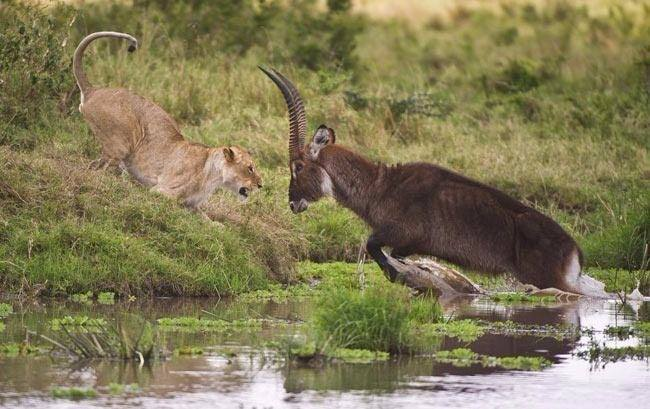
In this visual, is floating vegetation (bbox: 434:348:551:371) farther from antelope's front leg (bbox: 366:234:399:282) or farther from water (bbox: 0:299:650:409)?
antelope's front leg (bbox: 366:234:399:282)

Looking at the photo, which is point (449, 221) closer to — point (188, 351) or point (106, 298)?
point (106, 298)

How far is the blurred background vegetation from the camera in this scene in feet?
37.1

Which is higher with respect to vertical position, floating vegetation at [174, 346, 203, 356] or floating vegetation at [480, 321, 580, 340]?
floating vegetation at [480, 321, 580, 340]

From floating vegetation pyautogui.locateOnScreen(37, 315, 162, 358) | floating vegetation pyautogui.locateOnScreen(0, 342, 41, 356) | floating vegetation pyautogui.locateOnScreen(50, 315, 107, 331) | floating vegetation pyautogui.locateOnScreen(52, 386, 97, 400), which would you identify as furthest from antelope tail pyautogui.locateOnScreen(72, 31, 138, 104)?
floating vegetation pyautogui.locateOnScreen(52, 386, 97, 400)

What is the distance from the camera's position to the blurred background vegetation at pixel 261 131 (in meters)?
11.3

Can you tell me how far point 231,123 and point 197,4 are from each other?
4.55 metres

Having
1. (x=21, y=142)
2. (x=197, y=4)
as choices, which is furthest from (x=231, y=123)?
(x=197, y=4)

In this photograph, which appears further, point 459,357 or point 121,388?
point 459,357

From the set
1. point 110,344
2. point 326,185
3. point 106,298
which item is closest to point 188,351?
point 110,344

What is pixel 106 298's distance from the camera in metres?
10.7

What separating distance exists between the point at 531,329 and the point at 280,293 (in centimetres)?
240

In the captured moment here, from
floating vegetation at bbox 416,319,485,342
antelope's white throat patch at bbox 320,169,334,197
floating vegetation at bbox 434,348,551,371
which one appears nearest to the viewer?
floating vegetation at bbox 434,348,551,371

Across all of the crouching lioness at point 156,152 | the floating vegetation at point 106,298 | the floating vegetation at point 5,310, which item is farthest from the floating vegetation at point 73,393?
the crouching lioness at point 156,152

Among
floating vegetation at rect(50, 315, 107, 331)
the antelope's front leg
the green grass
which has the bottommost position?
the green grass
